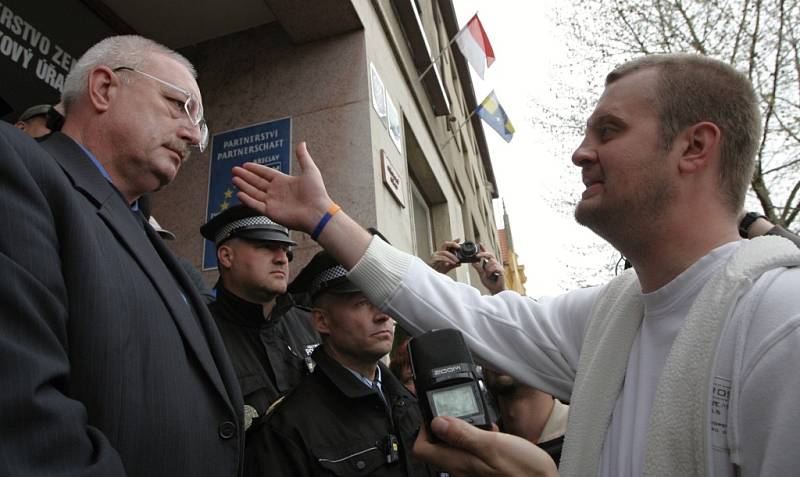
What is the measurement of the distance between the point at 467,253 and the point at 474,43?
20.4 ft

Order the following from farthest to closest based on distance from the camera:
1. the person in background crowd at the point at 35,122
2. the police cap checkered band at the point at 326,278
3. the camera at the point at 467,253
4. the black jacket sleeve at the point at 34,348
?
the camera at the point at 467,253, the police cap checkered band at the point at 326,278, the person in background crowd at the point at 35,122, the black jacket sleeve at the point at 34,348

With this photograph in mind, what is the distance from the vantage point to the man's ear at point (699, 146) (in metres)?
1.32

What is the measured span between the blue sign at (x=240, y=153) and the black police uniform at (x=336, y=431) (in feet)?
9.01

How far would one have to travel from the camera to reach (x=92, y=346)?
1.15 m

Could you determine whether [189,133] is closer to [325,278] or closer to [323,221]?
[323,221]

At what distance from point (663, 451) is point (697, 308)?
1.00 feet

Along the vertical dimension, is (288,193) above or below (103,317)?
above

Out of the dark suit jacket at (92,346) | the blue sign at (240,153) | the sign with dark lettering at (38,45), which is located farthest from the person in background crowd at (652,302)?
the blue sign at (240,153)

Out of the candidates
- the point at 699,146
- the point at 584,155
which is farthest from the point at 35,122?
the point at 699,146

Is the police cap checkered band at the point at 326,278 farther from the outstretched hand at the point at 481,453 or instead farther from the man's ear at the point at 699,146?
the man's ear at the point at 699,146

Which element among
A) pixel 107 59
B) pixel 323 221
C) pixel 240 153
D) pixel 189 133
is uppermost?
pixel 240 153

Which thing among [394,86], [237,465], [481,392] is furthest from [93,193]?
[394,86]

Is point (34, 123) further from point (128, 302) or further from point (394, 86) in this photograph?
point (394, 86)

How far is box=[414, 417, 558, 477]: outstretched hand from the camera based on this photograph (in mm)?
1064
